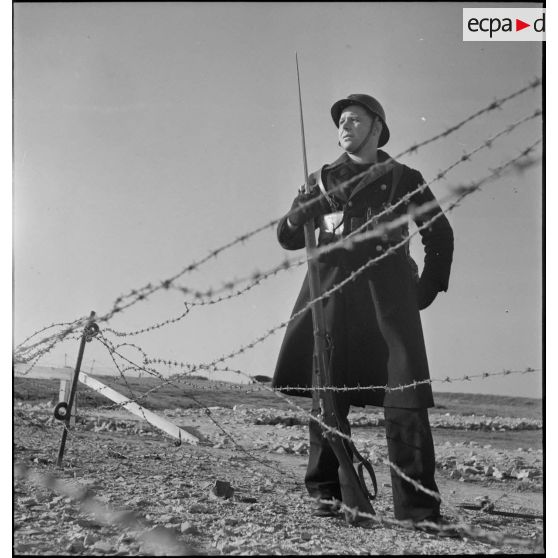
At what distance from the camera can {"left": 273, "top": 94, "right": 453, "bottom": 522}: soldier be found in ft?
10.6

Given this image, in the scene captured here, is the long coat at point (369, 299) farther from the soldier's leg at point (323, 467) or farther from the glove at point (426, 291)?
the soldier's leg at point (323, 467)

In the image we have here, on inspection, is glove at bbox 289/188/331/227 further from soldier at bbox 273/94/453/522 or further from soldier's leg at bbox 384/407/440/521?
soldier's leg at bbox 384/407/440/521

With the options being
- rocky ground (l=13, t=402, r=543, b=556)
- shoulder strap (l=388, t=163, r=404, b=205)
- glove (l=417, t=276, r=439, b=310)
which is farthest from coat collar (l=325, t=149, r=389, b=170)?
rocky ground (l=13, t=402, r=543, b=556)

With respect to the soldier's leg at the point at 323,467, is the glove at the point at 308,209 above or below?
above

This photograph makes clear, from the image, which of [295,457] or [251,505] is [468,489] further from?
[251,505]

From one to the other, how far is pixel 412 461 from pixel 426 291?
0.87 meters

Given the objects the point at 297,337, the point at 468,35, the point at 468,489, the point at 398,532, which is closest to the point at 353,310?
the point at 297,337

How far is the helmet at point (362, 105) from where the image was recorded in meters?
3.49

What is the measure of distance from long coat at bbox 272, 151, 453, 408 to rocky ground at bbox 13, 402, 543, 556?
0.58m

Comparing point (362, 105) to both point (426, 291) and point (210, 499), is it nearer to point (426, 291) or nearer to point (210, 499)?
point (426, 291)

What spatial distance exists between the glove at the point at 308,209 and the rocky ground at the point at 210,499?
4.04 feet

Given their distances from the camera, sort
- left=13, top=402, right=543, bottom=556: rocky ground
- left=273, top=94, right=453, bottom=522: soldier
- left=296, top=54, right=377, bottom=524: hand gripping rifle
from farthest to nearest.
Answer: left=273, top=94, right=453, bottom=522: soldier < left=296, top=54, right=377, bottom=524: hand gripping rifle < left=13, top=402, right=543, bottom=556: rocky ground

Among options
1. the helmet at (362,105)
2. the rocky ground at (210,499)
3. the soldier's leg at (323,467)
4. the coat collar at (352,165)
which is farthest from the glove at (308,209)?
the rocky ground at (210,499)

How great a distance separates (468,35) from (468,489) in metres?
3.41
